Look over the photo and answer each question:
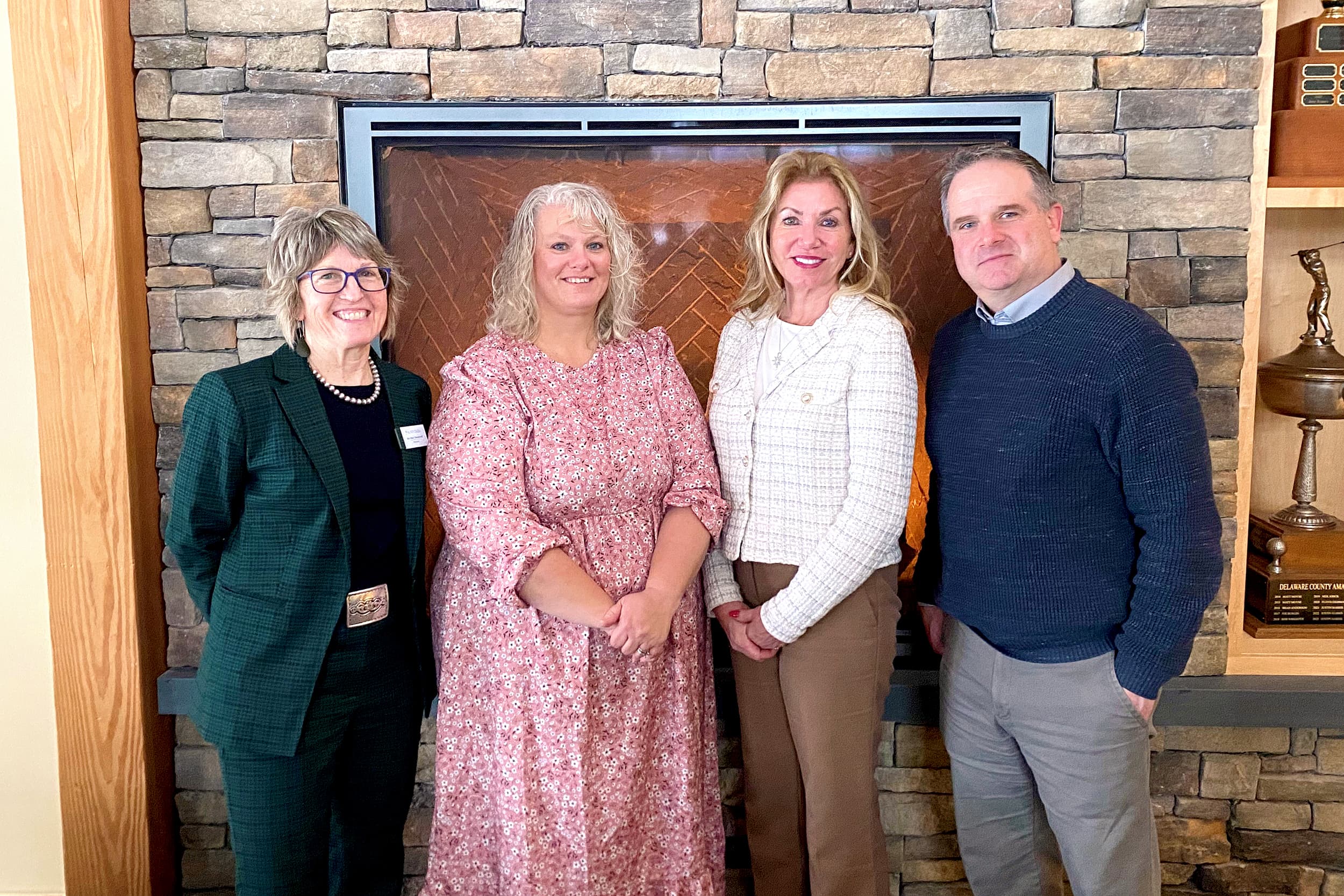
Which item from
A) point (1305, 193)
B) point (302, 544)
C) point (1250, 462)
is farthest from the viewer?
point (1250, 462)

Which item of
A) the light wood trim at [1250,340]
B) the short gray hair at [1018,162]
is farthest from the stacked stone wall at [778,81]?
the short gray hair at [1018,162]

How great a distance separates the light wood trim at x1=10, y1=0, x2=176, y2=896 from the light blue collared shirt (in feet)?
5.60

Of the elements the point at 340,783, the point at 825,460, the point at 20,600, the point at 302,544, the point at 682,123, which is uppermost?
the point at 682,123

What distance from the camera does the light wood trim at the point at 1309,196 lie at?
195 centimetres

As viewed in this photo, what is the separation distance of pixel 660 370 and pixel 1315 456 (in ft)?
5.22

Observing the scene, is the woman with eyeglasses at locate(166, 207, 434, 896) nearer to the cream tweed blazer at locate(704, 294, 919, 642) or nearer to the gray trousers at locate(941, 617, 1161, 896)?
the cream tweed blazer at locate(704, 294, 919, 642)

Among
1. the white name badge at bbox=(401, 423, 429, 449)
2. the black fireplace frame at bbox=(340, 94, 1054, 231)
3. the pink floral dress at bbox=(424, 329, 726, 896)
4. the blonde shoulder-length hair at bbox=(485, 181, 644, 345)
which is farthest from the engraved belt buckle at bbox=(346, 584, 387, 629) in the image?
the black fireplace frame at bbox=(340, 94, 1054, 231)

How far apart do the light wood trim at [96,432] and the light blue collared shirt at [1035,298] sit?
1.71m

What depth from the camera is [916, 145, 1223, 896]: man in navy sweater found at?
1.51 m

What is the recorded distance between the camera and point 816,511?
1.69 m

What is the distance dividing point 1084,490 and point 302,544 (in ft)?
4.18

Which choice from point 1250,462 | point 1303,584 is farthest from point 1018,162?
point 1303,584

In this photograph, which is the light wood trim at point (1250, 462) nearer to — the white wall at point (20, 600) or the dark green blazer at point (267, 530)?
the dark green blazer at point (267, 530)

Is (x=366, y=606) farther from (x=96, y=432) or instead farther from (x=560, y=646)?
(x=96, y=432)
